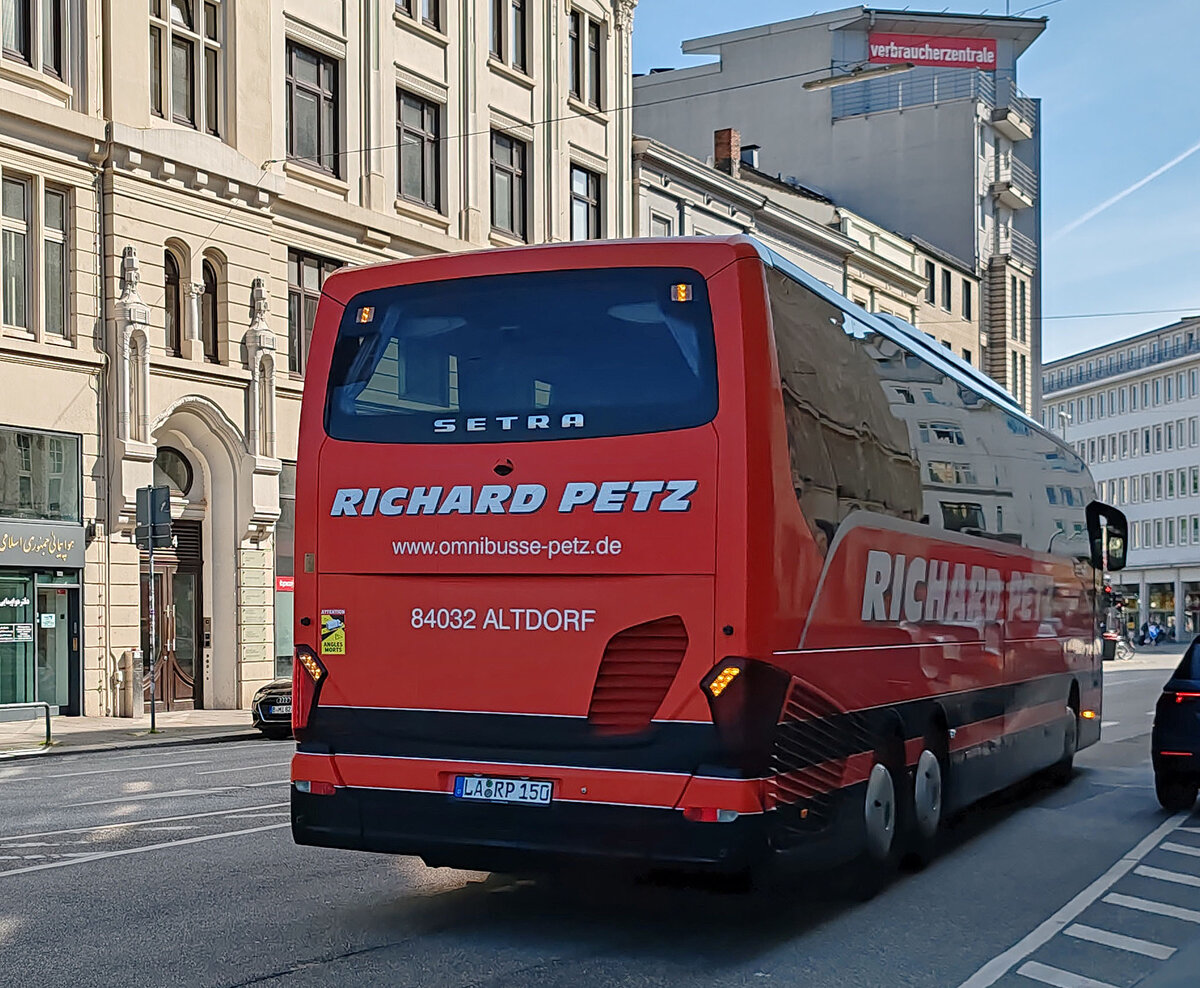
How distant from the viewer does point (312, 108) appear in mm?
32375

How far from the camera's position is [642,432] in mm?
7871

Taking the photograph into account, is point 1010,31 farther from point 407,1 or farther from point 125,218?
point 125,218

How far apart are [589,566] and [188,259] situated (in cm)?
2260

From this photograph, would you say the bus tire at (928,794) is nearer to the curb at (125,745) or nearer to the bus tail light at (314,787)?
the bus tail light at (314,787)

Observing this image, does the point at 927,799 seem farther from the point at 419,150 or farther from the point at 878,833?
the point at 419,150


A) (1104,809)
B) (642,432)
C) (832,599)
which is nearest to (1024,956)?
(832,599)

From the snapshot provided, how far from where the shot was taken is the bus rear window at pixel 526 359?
26.1 ft

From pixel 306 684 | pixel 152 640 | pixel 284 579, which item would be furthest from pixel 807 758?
pixel 284 579

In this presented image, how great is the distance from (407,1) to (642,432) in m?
29.4

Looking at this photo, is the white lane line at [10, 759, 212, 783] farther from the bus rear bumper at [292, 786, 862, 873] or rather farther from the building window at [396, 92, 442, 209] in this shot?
the building window at [396, 92, 442, 209]

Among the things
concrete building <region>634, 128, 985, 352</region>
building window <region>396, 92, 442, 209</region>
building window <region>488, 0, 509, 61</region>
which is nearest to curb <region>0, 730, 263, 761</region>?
building window <region>396, 92, 442, 209</region>

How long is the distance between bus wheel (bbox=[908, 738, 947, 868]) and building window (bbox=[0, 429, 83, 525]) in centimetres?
1862

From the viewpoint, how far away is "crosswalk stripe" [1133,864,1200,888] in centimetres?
1019


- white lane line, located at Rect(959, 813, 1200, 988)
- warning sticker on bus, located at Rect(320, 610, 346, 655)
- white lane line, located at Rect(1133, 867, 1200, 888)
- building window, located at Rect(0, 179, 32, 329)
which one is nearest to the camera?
white lane line, located at Rect(959, 813, 1200, 988)
